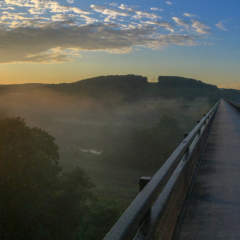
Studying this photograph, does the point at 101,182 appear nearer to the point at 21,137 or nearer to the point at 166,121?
the point at 166,121

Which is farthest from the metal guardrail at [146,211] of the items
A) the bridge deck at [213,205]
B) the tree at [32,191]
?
the tree at [32,191]

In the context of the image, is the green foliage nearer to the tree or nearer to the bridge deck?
the tree

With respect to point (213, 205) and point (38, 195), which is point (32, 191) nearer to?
point (38, 195)

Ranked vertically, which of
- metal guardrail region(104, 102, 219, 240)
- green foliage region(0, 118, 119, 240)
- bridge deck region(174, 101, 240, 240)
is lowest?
green foliage region(0, 118, 119, 240)

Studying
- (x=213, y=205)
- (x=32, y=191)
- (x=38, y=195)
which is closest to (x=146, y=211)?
(x=213, y=205)

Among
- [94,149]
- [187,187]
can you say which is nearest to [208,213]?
[187,187]

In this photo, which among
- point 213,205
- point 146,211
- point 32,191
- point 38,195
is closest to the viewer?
point 146,211

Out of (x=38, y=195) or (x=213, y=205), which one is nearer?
(x=213, y=205)

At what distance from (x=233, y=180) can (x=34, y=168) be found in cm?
2510

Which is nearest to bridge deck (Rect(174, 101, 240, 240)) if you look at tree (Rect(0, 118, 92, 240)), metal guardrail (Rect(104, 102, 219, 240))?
metal guardrail (Rect(104, 102, 219, 240))

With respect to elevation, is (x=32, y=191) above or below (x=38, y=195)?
above

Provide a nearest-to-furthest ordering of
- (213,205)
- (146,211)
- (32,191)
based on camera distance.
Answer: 1. (146,211)
2. (213,205)
3. (32,191)

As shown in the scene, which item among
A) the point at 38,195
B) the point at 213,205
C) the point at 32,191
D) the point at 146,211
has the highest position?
the point at 146,211

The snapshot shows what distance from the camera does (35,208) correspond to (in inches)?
1156
